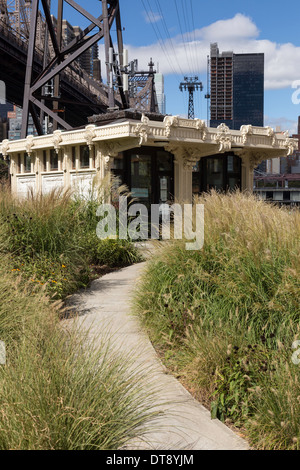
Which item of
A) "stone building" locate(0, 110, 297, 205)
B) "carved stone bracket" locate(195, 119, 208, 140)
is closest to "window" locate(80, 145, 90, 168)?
"stone building" locate(0, 110, 297, 205)

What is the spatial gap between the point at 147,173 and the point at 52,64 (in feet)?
38.7

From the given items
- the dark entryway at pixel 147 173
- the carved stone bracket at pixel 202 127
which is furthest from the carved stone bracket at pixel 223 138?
the dark entryway at pixel 147 173

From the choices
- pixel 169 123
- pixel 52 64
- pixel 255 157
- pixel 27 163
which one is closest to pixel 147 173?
pixel 169 123

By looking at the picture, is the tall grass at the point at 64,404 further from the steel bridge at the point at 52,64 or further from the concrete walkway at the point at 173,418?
the steel bridge at the point at 52,64

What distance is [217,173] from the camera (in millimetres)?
19094

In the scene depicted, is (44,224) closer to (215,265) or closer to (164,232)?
(164,232)

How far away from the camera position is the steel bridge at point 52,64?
22.2 meters

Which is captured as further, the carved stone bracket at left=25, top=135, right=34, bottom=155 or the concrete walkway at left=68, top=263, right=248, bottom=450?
the carved stone bracket at left=25, top=135, right=34, bottom=155

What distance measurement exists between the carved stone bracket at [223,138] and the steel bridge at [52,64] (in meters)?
4.99

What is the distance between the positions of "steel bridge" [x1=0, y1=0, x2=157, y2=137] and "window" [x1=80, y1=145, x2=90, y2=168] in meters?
4.44

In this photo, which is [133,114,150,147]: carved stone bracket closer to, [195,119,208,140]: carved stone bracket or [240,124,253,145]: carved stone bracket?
[195,119,208,140]: carved stone bracket

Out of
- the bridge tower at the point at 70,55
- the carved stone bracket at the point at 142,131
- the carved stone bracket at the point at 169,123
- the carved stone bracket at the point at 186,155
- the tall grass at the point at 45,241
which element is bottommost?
the tall grass at the point at 45,241

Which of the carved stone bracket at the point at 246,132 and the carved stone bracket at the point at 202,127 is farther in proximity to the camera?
the carved stone bracket at the point at 246,132

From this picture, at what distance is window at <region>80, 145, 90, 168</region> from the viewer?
15766 mm
